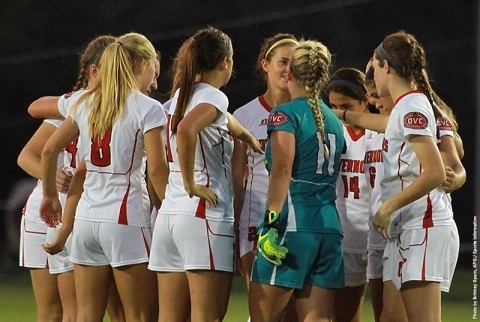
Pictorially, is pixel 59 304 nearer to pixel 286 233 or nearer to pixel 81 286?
pixel 81 286

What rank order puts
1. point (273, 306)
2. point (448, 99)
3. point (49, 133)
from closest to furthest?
point (273, 306), point (49, 133), point (448, 99)

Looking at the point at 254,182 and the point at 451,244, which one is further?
the point at 254,182

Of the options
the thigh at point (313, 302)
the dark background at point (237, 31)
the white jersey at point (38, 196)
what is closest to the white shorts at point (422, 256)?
the thigh at point (313, 302)

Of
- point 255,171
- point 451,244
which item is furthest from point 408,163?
point 255,171

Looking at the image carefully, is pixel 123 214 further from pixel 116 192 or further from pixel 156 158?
pixel 156 158

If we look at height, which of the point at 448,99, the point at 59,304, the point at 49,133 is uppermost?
the point at 448,99

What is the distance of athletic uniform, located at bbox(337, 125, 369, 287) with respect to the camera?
559 cm

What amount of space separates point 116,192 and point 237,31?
32.4 feet

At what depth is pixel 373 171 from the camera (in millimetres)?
5508

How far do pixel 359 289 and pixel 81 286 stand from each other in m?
1.52

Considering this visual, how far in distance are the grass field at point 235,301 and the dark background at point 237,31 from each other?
301cm

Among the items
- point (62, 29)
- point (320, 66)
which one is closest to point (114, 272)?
point (320, 66)

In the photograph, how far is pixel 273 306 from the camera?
15.5 feet

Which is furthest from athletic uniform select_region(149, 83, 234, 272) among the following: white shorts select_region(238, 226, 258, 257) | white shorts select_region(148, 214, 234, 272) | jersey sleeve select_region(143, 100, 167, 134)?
white shorts select_region(238, 226, 258, 257)
